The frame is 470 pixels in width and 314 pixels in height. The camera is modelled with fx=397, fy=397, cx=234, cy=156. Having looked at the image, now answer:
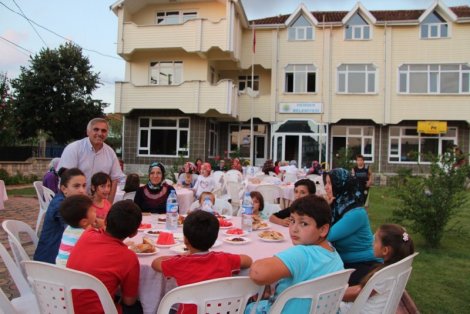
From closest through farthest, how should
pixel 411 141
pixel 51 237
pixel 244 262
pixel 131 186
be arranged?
pixel 244 262, pixel 51 237, pixel 131 186, pixel 411 141

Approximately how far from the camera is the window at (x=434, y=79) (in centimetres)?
1991

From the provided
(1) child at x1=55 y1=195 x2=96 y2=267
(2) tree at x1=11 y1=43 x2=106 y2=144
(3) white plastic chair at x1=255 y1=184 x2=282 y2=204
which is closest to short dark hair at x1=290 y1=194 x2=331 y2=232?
(1) child at x1=55 y1=195 x2=96 y2=267

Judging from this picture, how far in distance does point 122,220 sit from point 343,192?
6.51ft

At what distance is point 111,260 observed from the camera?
244cm

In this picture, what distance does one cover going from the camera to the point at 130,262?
8.21ft

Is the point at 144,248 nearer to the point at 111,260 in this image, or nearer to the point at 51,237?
the point at 111,260

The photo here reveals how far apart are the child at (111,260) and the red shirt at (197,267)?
0.85 ft

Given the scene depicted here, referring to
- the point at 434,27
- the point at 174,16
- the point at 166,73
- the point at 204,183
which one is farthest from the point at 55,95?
the point at 434,27

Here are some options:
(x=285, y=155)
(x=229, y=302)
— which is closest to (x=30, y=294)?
(x=229, y=302)

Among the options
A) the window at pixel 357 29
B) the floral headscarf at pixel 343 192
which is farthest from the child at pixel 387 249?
the window at pixel 357 29

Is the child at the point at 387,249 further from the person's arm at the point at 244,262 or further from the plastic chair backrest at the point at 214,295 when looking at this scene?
the plastic chair backrest at the point at 214,295

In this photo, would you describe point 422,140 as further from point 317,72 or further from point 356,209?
point 356,209

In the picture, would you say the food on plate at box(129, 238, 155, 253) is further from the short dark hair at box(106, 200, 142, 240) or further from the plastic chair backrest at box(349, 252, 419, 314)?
the plastic chair backrest at box(349, 252, 419, 314)

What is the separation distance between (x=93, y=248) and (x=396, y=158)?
2043cm
